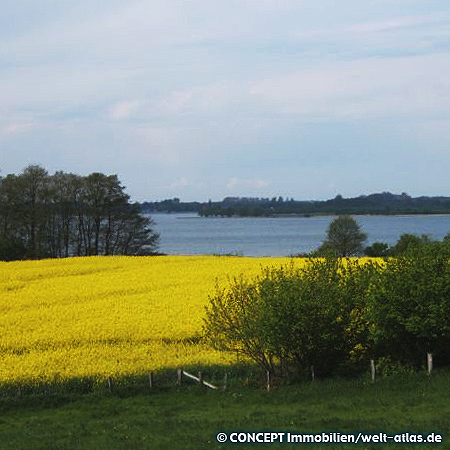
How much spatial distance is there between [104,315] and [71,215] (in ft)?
188

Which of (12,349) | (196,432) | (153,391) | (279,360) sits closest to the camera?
(196,432)

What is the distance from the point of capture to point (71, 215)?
93.6 m

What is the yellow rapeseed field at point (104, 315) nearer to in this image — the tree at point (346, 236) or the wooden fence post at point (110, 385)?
the wooden fence post at point (110, 385)

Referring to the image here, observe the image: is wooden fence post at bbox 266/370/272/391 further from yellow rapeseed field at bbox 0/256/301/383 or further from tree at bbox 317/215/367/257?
tree at bbox 317/215/367/257

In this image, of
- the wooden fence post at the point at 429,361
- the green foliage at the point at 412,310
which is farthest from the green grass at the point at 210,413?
the green foliage at the point at 412,310

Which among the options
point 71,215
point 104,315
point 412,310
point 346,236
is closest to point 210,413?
point 412,310

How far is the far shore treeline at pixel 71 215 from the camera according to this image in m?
89.8

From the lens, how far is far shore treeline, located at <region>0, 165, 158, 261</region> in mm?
89812

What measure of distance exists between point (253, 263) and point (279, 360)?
81.4 ft

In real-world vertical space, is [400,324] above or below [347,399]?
above

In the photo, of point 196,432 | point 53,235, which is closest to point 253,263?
point 196,432

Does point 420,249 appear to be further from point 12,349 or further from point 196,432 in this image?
point 12,349

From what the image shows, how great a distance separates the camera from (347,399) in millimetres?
24203

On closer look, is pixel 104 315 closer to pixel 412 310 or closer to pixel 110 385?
pixel 110 385
